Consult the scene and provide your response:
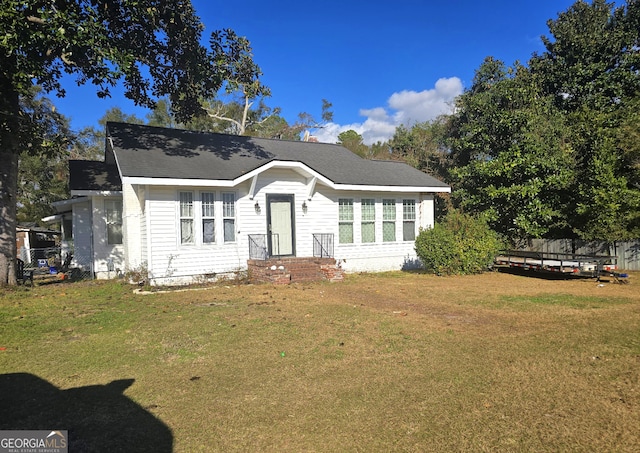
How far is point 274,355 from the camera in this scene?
19.0 ft

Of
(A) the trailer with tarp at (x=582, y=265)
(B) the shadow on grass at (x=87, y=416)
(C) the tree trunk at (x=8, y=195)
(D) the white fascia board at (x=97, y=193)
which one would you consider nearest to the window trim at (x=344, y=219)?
(A) the trailer with tarp at (x=582, y=265)

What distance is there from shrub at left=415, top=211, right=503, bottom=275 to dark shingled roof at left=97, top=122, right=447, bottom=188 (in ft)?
9.40

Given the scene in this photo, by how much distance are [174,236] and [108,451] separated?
31.6ft

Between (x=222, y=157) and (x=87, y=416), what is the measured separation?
38.4ft

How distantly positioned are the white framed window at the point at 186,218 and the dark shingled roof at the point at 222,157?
79cm

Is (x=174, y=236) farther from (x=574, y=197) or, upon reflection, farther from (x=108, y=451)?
(x=574, y=197)

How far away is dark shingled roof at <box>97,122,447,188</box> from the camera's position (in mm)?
12645

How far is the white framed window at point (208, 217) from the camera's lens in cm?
1299

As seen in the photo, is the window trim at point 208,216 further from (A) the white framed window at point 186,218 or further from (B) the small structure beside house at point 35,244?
(B) the small structure beside house at point 35,244

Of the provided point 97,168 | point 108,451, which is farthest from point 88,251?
point 108,451

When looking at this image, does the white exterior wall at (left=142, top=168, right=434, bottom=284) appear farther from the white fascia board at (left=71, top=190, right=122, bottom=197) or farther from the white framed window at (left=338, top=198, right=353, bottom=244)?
the white fascia board at (left=71, top=190, right=122, bottom=197)

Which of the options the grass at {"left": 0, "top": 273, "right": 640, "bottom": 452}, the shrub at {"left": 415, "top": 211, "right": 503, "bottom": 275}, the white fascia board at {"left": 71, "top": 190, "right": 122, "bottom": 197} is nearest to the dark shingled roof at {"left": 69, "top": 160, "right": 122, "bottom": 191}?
the white fascia board at {"left": 71, "top": 190, "right": 122, "bottom": 197}

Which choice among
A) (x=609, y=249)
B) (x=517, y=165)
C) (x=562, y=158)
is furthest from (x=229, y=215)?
(x=609, y=249)

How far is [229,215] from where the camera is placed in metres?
13.4
